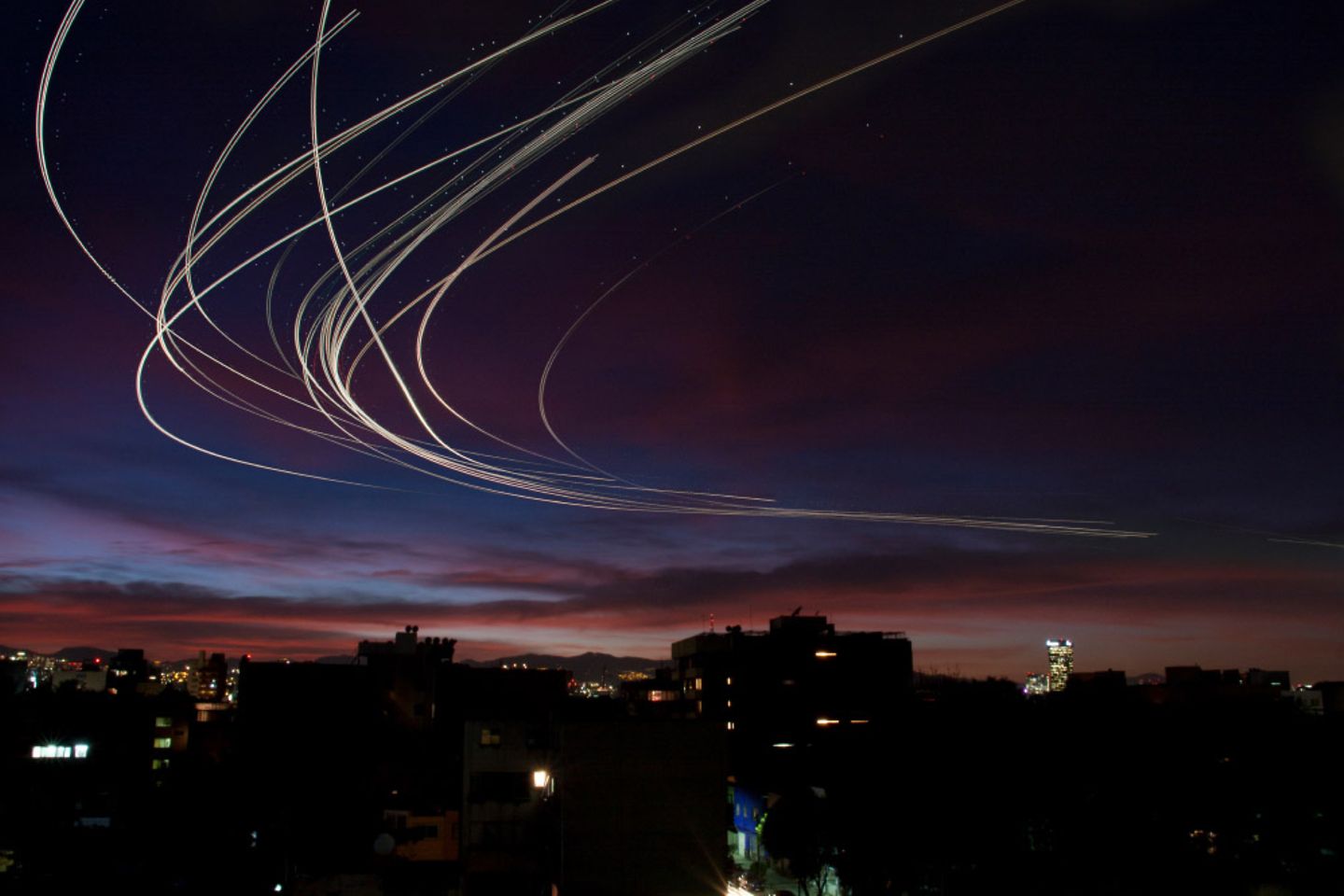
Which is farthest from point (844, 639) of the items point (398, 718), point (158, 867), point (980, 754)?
point (158, 867)

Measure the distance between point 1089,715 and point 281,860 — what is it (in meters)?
28.0

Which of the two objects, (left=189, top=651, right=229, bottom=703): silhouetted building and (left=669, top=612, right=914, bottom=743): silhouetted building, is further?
(left=189, top=651, right=229, bottom=703): silhouetted building

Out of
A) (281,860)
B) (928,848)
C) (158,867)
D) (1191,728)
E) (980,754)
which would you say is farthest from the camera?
(1191,728)

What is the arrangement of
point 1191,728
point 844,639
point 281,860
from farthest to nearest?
point 844,639 → point 1191,728 → point 281,860

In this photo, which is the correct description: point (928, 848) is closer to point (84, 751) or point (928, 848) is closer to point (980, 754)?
point (980, 754)

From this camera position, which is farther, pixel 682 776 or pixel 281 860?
pixel 281 860

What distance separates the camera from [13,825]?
2762cm

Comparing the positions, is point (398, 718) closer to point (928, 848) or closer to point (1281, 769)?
point (928, 848)

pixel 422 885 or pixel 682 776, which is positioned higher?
pixel 682 776

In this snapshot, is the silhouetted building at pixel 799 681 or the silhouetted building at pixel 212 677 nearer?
the silhouetted building at pixel 799 681

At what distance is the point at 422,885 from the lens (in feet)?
89.3

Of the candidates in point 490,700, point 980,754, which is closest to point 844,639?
point 490,700

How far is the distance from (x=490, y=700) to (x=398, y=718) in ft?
20.3

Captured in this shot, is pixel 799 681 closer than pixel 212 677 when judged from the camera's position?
Yes
